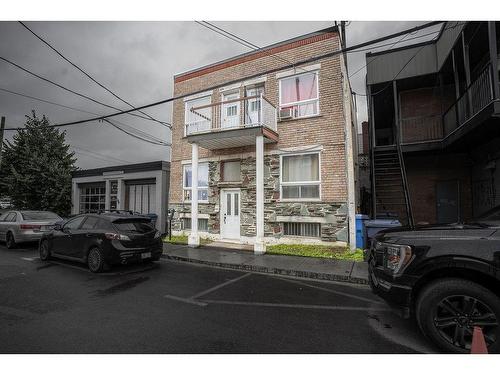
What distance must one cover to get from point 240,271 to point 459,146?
377 inches

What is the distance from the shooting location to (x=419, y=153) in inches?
467

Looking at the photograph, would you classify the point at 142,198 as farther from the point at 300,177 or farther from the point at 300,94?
the point at 300,94

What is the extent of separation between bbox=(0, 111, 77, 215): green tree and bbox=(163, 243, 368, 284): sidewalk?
12437 mm

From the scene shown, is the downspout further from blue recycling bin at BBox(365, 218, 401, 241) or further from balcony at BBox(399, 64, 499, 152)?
balcony at BBox(399, 64, 499, 152)

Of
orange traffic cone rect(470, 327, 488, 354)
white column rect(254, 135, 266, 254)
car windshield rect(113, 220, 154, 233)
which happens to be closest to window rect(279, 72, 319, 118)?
white column rect(254, 135, 266, 254)

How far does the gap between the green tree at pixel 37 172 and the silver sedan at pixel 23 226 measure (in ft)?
23.7

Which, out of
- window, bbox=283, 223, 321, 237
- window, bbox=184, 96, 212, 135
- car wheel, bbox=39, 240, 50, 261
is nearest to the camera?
car wheel, bbox=39, 240, 50, 261

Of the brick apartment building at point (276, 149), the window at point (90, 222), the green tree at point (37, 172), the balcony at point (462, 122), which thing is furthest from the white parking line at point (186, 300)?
the green tree at point (37, 172)

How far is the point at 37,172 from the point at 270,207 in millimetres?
15780

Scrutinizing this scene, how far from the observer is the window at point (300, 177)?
9883 mm

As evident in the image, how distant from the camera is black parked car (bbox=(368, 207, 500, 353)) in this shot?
289 centimetres

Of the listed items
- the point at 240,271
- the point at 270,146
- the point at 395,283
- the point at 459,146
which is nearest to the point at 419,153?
the point at 459,146

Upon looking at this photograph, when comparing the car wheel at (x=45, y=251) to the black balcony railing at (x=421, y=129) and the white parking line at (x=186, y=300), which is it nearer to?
the white parking line at (x=186, y=300)

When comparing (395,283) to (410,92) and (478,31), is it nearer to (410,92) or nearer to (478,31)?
(478,31)
